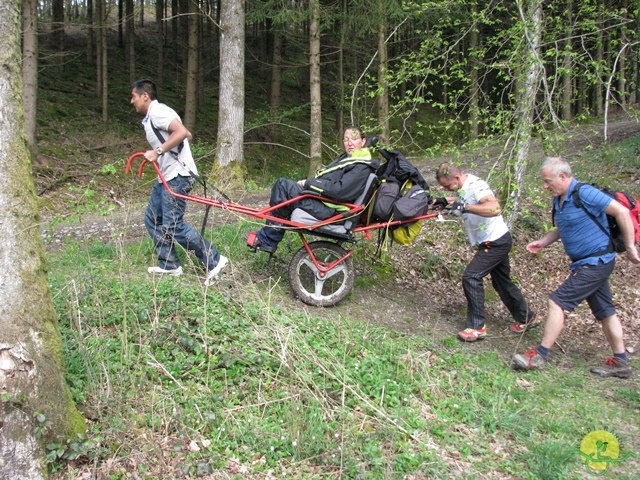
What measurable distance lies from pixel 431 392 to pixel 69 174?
10.9 meters

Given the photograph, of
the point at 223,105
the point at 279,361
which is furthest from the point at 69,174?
the point at 279,361

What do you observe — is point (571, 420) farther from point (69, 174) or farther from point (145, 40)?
point (145, 40)

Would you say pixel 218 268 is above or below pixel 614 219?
below

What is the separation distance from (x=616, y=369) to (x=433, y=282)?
3204mm

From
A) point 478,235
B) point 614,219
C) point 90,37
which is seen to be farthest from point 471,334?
point 90,37

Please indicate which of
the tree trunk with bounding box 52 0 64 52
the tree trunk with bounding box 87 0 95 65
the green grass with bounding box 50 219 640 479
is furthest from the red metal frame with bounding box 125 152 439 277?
the tree trunk with bounding box 87 0 95 65

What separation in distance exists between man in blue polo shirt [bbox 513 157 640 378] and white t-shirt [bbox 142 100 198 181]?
12.6 feet

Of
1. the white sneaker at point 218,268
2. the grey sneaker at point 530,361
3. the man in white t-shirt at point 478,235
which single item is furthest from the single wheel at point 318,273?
the grey sneaker at point 530,361

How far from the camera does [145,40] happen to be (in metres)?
32.8

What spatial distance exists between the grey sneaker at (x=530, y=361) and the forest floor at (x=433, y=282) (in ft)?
0.94

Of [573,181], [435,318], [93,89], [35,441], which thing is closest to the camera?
[35,441]

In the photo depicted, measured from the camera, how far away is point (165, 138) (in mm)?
6070

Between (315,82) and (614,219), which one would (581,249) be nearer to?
(614,219)

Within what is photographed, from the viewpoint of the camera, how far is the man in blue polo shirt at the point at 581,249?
550 cm
